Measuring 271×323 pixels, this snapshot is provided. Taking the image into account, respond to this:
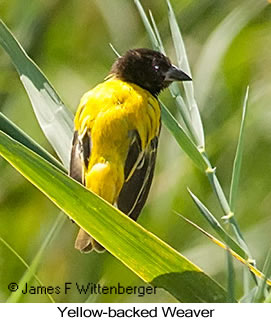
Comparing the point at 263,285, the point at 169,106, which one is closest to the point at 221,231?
the point at 263,285

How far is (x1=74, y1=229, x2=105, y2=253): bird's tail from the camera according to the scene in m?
1.04

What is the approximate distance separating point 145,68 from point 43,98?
0.31 m

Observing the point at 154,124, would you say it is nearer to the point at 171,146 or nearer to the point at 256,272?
the point at 171,146

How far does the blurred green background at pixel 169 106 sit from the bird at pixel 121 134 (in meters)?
0.04

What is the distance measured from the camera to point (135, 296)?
1138 mm

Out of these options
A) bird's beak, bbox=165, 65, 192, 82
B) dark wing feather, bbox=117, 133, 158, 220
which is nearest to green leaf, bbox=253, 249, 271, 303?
dark wing feather, bbox=117, 133, 158, 220

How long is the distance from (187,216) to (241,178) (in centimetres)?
13

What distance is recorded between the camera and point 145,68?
1.23 meters

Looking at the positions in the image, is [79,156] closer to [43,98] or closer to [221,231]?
[43,98]

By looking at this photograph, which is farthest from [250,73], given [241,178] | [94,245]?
A: [94,245]

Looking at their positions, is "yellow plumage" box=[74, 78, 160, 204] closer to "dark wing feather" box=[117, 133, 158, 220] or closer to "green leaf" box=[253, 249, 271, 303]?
"dark wing feather" box=[117, 133, 158, 220]

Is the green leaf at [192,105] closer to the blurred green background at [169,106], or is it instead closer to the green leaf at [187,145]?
the green leaf at [187,145]

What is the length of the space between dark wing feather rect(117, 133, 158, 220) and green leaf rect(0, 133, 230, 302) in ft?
0.54

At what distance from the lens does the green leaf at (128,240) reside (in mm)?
811
